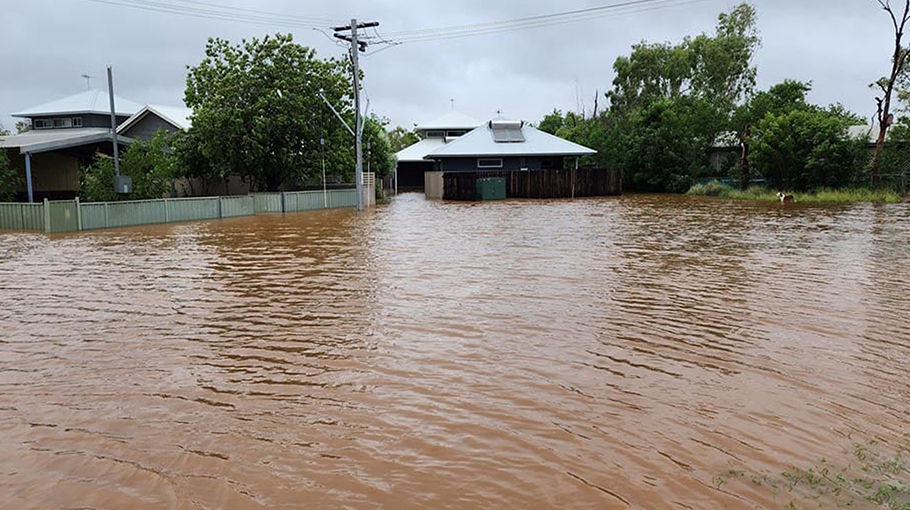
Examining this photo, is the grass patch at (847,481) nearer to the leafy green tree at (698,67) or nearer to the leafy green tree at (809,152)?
the leafy green tree at (809,152)

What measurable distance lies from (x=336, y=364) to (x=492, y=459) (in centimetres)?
254

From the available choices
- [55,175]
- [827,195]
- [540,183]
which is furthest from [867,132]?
[55,175]

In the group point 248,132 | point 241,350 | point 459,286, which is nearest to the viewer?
point 241,350

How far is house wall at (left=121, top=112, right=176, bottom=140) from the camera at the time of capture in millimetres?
36094

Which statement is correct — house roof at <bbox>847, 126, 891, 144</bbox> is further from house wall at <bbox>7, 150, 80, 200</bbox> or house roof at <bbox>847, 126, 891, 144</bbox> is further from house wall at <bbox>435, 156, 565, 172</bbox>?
house wall at <bbox>7, 150, 80, 200</bbox>

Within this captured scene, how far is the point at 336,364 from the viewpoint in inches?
258

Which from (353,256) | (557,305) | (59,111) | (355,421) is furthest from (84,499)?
(59,111)

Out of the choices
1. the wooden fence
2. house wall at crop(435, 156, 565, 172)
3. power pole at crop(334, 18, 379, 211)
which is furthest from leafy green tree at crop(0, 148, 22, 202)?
house wall at crop(435, 156, 565, 172)

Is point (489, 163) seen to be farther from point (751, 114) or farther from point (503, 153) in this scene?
point (751, 114)

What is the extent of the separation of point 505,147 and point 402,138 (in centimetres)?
3600

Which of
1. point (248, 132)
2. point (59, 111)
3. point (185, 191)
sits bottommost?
point (185, 191)

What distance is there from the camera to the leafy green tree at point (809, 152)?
3328 centimetres

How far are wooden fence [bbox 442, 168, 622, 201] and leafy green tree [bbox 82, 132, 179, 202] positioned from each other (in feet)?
52.7

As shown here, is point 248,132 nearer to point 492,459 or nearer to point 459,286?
point 459,286
